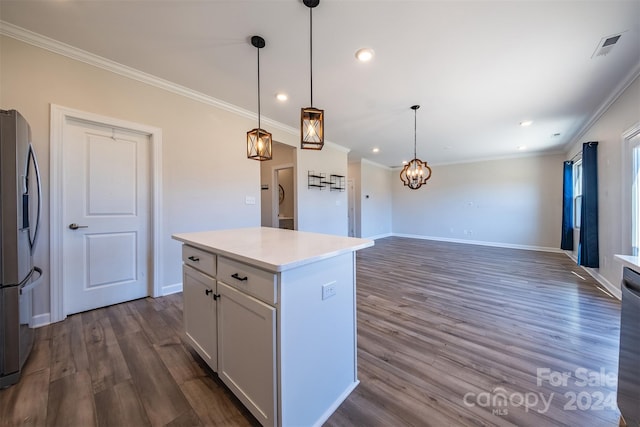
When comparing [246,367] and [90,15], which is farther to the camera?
[90,15]

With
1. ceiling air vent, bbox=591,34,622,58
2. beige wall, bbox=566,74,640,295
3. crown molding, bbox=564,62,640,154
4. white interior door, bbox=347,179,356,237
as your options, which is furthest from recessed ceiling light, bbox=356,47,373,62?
white interior door, bbox=347,179,356,237

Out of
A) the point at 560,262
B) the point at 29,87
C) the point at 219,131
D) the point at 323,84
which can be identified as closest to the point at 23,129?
the point at 29,87

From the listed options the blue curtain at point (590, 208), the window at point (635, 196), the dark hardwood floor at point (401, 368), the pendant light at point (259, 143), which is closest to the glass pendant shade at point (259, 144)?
the pendant light at point (259, 143)

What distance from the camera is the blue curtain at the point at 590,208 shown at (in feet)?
11.4

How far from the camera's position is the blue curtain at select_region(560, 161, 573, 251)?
16.9 ft

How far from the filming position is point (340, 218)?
19.1ft

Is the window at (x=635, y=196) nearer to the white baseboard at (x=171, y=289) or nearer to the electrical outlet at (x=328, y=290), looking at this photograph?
the electrical outlet at (x=328, y=290)

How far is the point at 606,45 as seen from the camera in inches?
83.0

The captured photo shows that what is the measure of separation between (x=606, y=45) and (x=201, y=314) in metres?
4.05

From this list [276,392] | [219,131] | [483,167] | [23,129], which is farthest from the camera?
[483,167]

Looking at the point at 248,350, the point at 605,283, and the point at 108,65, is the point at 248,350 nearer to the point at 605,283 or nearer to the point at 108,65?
the point at 108,65

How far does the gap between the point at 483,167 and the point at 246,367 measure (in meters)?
8.03

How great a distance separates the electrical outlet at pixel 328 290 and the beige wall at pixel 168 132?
2527 millimetres

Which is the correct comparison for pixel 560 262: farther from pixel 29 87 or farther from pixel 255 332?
pixel 29 87
